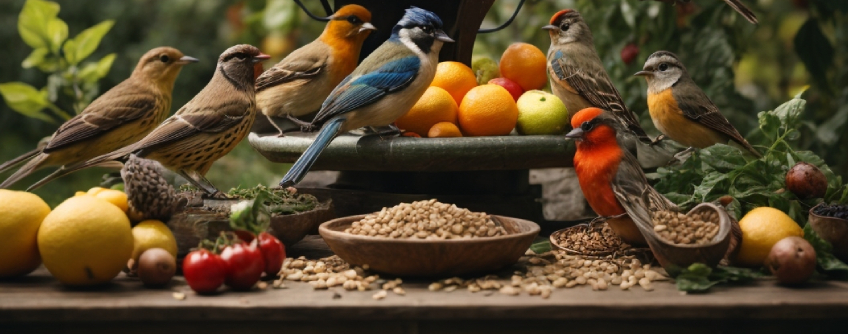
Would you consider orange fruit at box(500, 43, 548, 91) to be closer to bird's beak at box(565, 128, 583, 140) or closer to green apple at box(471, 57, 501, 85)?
green apple at box(471, 57, 501, 85)

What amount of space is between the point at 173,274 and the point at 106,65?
5.22 ft

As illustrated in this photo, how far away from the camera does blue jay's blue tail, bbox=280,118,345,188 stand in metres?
2.45

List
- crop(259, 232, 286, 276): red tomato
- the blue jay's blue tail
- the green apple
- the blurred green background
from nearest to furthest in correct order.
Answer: crop(259, 232, 286, 276): red tomato < the blue jay's blue tail < the green apple < the blurred green background

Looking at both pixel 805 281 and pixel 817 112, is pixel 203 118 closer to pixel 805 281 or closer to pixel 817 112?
pixel 805 281

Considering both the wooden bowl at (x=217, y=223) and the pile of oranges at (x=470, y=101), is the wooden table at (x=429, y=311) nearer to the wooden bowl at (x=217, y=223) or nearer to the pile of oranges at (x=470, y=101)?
the wooden bowl at (x=217, y=223)

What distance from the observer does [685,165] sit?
274cm

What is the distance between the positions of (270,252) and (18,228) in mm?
658

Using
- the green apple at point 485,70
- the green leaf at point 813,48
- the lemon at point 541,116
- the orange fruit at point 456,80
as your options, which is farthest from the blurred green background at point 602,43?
the lemon at point 541,116

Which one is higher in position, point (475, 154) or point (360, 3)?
point (360, 3)

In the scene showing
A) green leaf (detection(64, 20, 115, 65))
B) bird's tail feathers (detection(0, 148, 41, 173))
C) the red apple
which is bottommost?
bird's tail feathers (detection(0, 148, 41, 173))

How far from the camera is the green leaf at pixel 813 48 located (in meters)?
3.67

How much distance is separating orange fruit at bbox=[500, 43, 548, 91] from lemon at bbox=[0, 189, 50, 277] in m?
1.64

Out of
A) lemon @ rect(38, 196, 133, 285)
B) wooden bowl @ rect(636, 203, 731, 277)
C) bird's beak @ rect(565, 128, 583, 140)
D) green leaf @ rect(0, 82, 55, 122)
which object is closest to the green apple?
bird's beak @ rect(565, 128, 583, 140)

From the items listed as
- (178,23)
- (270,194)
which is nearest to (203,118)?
(270,194)
